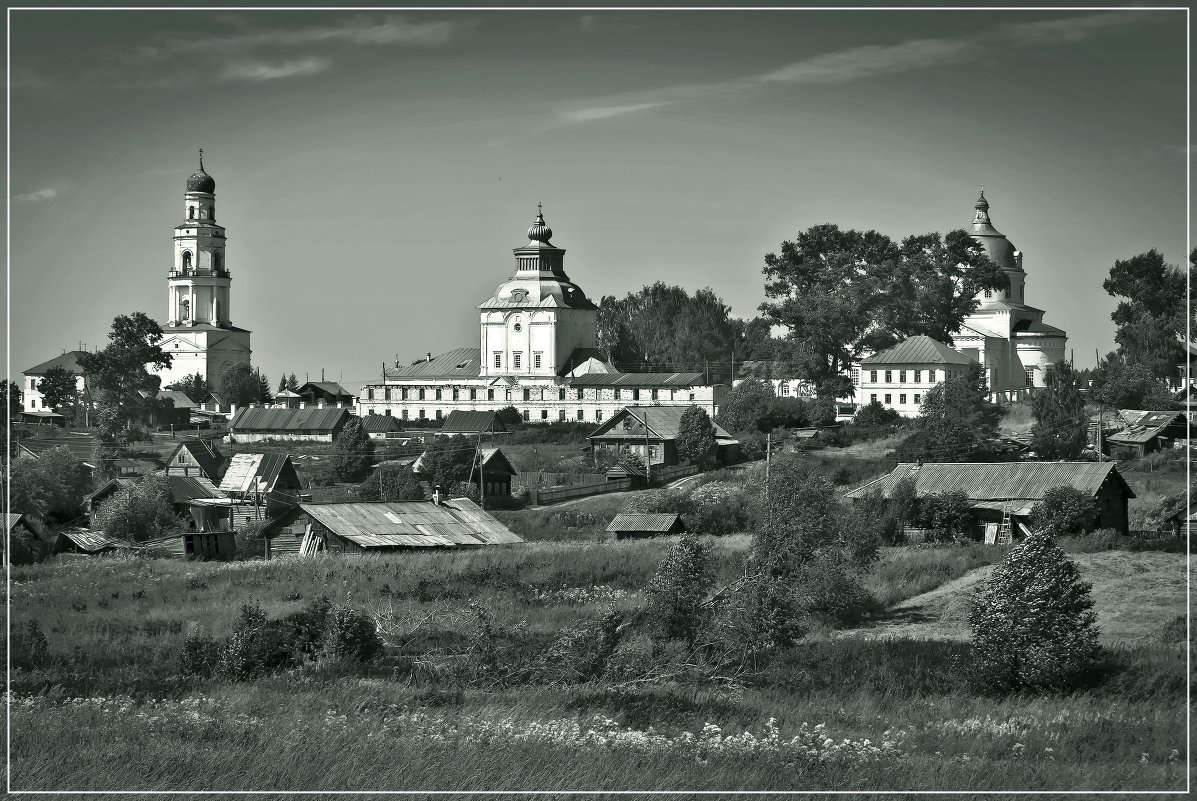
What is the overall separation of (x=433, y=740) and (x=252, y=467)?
→ 89.9 feet

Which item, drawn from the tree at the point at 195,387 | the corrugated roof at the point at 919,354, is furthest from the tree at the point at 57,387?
the corrugated roof at the point at 919,354

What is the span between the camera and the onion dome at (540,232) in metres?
65.1

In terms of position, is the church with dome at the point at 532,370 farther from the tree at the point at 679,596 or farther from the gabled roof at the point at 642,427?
the tree at the point at 679,596

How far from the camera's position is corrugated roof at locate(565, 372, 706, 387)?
59.8 m

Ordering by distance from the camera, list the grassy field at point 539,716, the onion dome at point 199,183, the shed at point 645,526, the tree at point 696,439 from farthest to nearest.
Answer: the tree at point 696,439 → the shed at point 645,526 → the onion dome at point 199,183 → the grassy field at point 539,716

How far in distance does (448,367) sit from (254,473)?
2674 centimetres

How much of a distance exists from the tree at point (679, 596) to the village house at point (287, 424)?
115ft

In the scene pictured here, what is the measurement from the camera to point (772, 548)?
2059 cm

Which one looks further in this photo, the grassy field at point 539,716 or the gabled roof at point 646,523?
the gabled roof at point 646,523

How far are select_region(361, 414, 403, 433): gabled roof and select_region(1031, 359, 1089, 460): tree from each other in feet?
74.5

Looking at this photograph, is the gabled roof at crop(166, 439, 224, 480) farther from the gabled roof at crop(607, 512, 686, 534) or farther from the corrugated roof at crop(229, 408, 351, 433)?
the gabled roof at crop(607, 512, 686, 534)

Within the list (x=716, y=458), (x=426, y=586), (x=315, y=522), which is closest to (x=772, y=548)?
(x=426, y=586)

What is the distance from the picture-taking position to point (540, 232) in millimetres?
66188

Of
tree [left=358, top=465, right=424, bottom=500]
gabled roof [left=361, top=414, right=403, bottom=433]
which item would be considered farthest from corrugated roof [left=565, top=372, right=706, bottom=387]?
tree [left=358, top=465, right=424, bottom=500]
